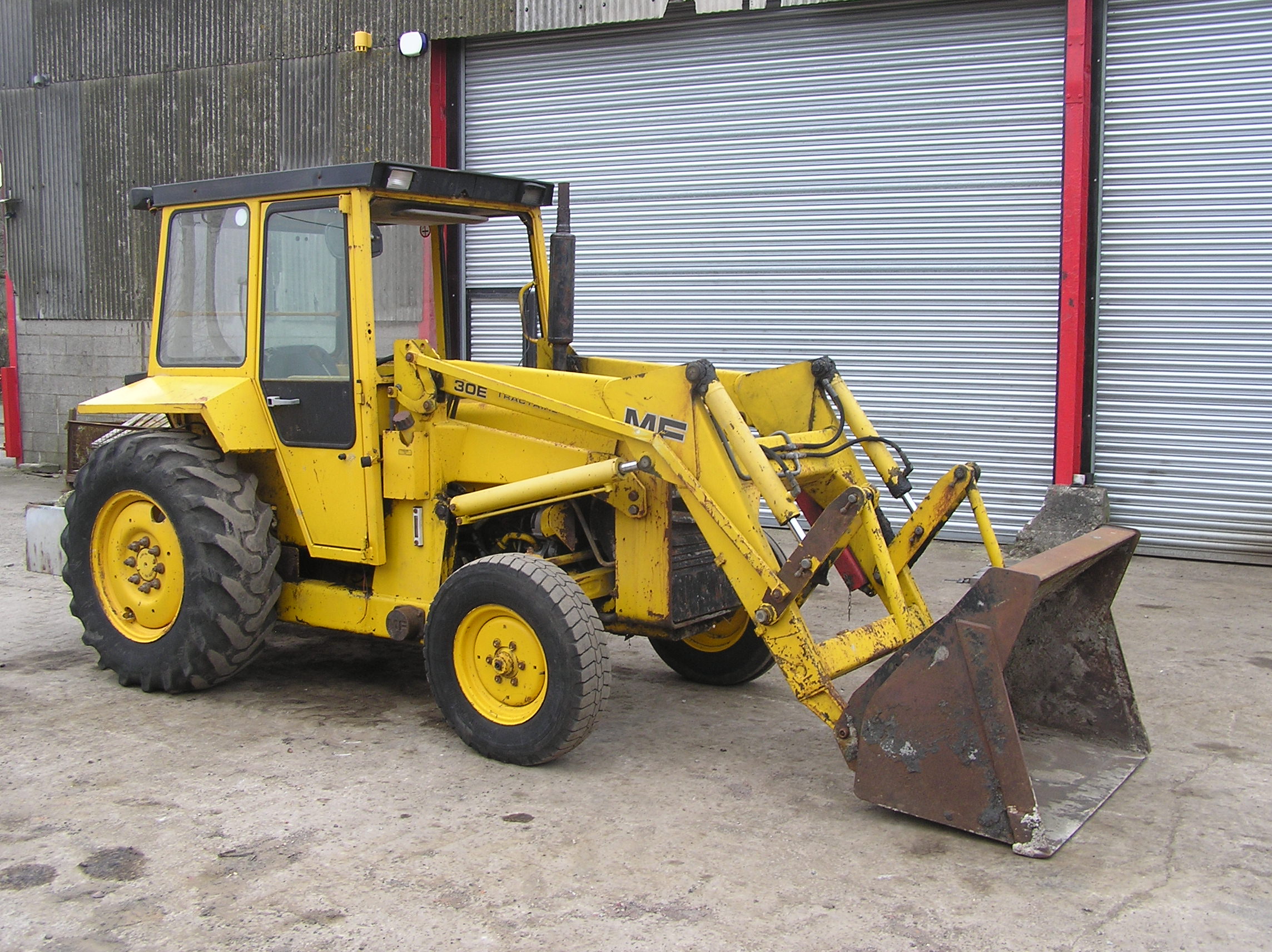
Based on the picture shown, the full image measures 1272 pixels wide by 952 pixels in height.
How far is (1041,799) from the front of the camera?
14.6 feet

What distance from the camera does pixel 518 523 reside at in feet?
18.8

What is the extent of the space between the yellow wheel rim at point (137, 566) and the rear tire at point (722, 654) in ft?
7.68

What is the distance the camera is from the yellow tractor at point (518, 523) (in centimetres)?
447

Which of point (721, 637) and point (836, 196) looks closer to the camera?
point (721, 637)

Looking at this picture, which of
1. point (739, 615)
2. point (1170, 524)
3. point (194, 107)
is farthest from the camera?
point (194, 107)

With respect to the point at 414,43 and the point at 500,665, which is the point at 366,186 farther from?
the point at 414,43

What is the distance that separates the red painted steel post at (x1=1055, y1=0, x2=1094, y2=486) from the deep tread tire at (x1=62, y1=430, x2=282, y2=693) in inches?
248

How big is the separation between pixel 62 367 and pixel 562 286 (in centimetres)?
1009

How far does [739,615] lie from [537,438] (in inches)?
54.0

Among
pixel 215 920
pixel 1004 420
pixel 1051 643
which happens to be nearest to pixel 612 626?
pixel 1051 643

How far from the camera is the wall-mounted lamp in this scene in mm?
11438

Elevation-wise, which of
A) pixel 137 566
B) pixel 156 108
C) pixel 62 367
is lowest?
pixel 137 566

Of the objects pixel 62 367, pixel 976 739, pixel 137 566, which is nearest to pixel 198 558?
pixel 137 566

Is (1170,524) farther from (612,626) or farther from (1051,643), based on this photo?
(612,626)
